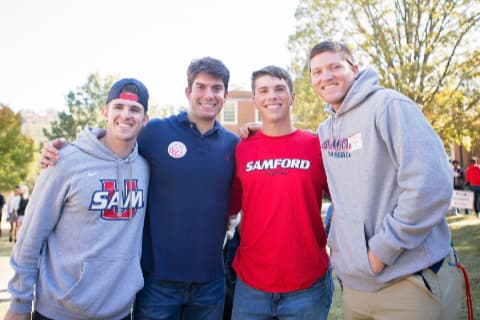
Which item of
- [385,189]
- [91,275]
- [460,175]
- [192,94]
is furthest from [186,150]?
[460,175]

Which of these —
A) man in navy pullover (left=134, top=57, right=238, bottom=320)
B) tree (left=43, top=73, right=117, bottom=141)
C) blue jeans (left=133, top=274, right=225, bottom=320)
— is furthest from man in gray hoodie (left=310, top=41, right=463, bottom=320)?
tree (left=43, top=73, right=117, bottom=141)

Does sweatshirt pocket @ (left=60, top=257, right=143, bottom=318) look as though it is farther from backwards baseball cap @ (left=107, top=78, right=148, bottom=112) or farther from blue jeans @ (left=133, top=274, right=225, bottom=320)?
backwards baseball cap @ (left=107, top=78, right=148, bottom=112)

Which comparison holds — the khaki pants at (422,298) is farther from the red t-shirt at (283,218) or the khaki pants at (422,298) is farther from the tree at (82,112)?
the tree at (82,112)

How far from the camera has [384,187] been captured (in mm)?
2359

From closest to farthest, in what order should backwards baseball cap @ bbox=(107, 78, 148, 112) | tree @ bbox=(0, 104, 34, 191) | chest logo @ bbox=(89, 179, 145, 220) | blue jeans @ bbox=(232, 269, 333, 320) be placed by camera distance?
chest logo @ bbox=(89, 179, 145, 220) → blue jeans @ bbox=(232, 269, 333, 320) → backwards baseball cap @ bbox=(107, 78, 148, 112) → tree @ bbox=(0, 104, 34, 191)

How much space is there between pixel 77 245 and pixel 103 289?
0.34 metres

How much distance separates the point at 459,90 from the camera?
481 inches

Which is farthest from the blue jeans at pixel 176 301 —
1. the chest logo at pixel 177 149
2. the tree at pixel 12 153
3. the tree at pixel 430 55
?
the tree at pixel 12 153

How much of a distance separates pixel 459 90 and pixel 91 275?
42.5 ft

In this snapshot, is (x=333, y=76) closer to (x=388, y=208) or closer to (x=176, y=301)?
(x=388, y=208)

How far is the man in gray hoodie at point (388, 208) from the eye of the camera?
2.17 metres

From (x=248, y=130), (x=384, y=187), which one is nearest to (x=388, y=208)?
(x=384, y=187)

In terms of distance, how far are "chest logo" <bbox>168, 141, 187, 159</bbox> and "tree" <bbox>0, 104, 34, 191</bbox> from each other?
900 inches

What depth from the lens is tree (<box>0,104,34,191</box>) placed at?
22141 mm
